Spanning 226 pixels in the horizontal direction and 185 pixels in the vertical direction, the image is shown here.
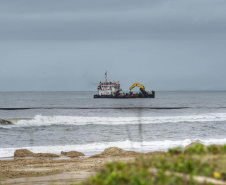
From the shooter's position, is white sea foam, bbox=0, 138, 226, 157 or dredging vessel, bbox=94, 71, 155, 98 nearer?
white sea foam, bbox=0, 138, 226, 157

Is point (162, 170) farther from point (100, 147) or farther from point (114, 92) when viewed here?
point (114, 92)

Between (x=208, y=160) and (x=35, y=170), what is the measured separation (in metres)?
9.19

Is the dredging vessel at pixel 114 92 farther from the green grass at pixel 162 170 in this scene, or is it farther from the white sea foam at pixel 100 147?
the green grass at pixel 162 170

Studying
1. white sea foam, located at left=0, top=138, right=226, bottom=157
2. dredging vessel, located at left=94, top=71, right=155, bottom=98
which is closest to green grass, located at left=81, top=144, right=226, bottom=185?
white sea foam, located at left=0, top=138, right=226, bottom=157

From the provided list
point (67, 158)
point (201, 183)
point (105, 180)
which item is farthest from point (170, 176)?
point (67, 158)

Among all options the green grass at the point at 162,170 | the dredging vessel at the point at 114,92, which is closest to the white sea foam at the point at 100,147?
the green grass at the point at 162,170

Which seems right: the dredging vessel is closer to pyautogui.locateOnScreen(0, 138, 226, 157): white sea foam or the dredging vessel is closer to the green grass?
pyautogui.locateOnScreen(0, 138, 226, 157): white sea foam

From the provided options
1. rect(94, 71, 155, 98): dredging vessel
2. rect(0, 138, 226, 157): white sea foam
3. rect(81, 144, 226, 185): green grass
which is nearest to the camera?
rect(81, 144, 226, 185): green grass

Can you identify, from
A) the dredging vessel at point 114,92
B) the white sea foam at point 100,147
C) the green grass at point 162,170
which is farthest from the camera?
the dredging vessel at point 114,92

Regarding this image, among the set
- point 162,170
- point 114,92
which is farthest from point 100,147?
point 114,92

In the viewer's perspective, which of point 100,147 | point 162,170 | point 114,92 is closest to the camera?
point 162,170

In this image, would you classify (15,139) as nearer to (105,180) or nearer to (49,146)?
(49,146)

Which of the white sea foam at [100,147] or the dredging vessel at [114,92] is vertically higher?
the dredging vessel at [114,92]

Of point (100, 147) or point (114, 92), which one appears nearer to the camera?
point (100, 147)
